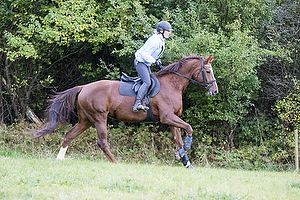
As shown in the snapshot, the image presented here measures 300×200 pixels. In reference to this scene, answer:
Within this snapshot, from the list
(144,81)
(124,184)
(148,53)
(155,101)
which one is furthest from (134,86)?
(124,184)

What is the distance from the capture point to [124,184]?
6.54m

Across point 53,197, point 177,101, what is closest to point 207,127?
point 177,101

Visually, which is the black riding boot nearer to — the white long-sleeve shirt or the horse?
the horse

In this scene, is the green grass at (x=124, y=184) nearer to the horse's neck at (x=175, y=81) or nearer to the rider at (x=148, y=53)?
the rider at (x=148, y=53)

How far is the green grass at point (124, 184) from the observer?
5.95m

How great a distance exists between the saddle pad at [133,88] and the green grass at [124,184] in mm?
2017

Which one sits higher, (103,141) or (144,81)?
(144,81)

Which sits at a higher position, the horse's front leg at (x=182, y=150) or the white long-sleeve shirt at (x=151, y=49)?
the white long-sleeve shirt at (x=151, y=49)

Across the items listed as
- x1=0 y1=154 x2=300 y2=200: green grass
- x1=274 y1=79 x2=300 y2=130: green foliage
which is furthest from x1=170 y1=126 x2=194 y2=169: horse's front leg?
x1=274 y1=79 x2=300 y2=130: green foliage

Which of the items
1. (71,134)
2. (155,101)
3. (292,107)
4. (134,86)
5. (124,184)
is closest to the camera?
(124,184)

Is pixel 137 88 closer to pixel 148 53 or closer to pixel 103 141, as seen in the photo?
pixel 148 53

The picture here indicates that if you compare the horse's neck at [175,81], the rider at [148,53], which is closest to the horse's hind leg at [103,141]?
the rider at [148,53]

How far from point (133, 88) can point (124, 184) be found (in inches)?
141

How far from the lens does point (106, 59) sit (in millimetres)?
15312
